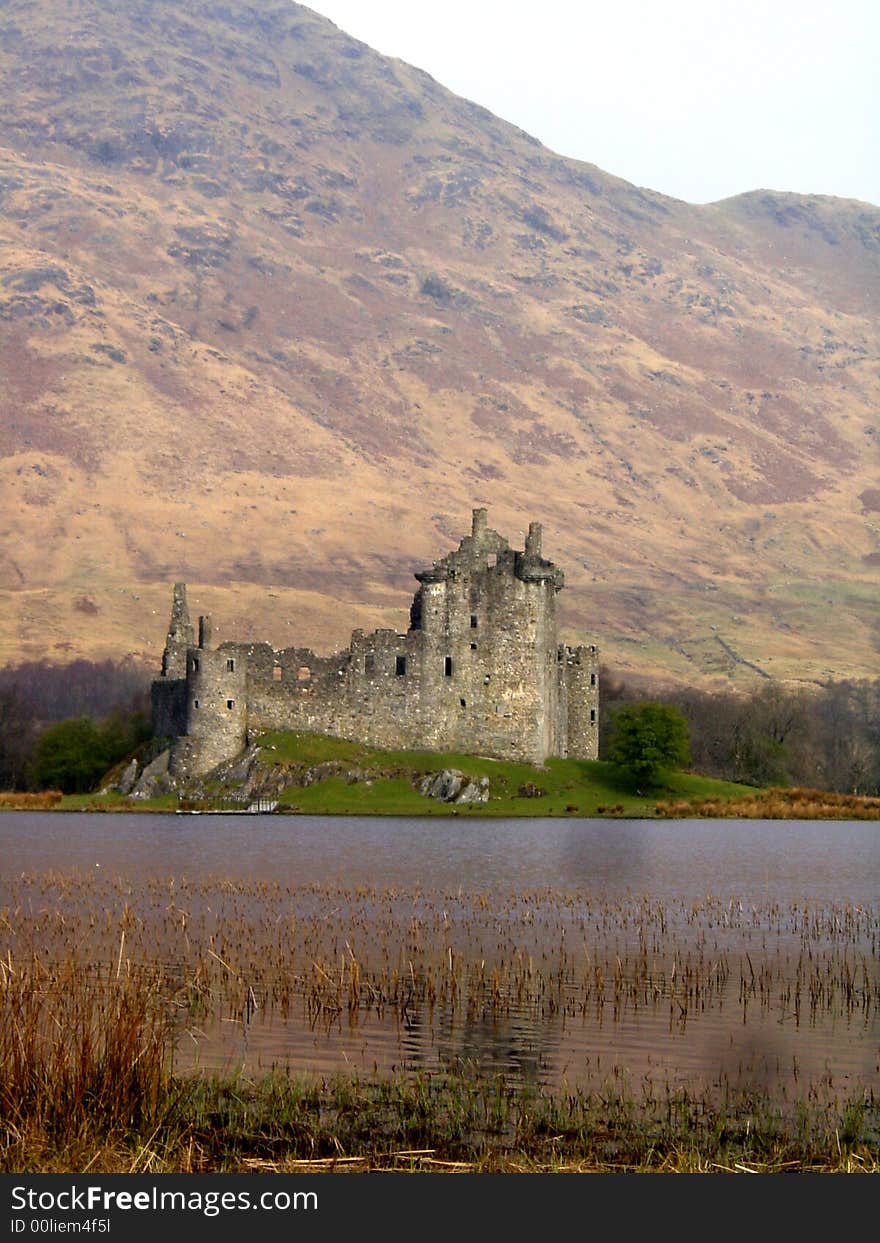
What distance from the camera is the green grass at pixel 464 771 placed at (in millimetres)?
81562

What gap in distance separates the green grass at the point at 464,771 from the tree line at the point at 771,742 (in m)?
8.23

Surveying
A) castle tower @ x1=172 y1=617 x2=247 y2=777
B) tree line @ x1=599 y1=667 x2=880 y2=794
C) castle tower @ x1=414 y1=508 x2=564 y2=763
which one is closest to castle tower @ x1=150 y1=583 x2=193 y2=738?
castle tower @ x1=172 y1=617 x2=247 y2=777

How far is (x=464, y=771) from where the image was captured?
279ft

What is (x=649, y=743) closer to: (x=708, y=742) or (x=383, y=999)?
(x=708, y=742)

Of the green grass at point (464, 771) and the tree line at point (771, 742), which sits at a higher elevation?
the tree line at point (771, 742)

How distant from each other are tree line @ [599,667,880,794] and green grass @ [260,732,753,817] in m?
8.23

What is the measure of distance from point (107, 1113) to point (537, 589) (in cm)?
7044

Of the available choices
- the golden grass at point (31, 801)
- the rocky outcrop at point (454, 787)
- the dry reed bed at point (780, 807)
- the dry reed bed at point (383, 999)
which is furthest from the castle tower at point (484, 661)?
the dry reed bed at point (383, 999)

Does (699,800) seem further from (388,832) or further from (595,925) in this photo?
(595,925)

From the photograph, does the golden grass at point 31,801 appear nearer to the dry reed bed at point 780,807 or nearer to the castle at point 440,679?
the castle at point 440,679

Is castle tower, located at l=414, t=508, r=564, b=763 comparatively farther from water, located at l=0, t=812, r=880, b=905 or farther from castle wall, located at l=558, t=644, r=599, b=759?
water, located at l=0, t=812, r=880, b=905

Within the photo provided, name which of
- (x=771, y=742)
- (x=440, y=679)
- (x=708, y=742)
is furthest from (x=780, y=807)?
(x=708, y=742)

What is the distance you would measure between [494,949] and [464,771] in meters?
50.0

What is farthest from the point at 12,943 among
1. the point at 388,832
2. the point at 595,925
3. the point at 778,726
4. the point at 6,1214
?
the point at 778,726
